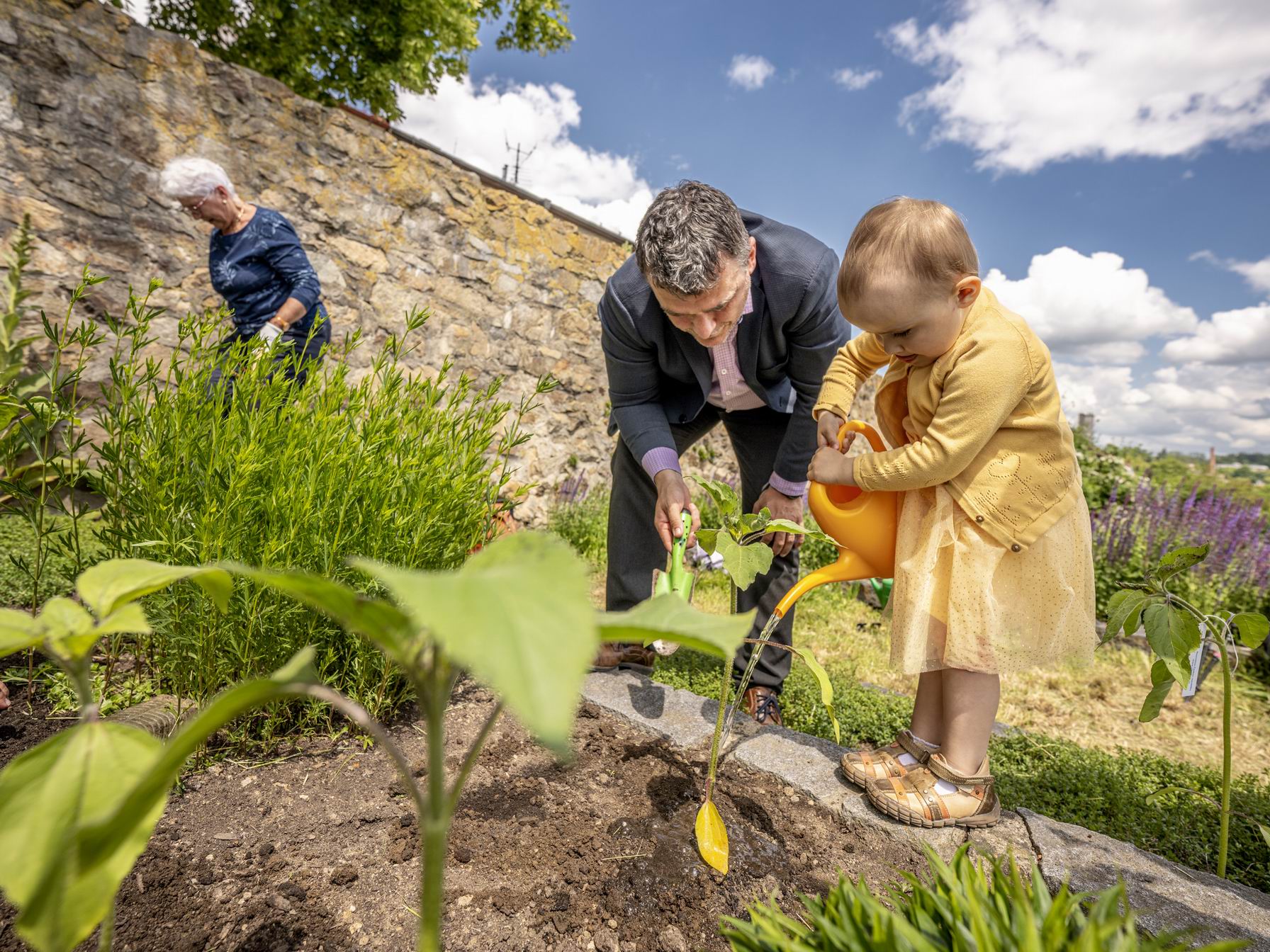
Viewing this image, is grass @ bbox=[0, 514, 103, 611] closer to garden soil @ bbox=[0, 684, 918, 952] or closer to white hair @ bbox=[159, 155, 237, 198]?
garden soil @ bbox=[0, 684, 918, 952]

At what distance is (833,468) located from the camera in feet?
5.46

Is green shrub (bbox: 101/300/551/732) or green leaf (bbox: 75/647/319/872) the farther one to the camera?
green shrub (bbox: 101/300/551/732)

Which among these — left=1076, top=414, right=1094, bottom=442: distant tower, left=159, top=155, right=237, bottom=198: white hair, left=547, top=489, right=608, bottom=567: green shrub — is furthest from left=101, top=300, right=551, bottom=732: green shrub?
left=1076, top=414, right=1094, bottom=442: distant tower

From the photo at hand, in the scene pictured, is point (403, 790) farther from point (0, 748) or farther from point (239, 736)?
point (0, 748)

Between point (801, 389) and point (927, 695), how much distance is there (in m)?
1.11

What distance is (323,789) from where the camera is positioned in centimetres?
138

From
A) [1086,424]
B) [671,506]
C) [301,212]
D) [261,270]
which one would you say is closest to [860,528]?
[671,506]

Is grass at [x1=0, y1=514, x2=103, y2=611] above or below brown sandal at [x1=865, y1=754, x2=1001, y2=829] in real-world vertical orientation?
above

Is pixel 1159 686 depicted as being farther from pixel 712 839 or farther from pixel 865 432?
pixel 712 839

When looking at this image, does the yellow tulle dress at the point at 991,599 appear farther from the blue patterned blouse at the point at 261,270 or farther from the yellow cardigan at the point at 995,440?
the blue patterned blouse at the point at 261,270

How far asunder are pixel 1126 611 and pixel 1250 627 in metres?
0.19

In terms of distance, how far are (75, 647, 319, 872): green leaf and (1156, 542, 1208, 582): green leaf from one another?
154 centimetres

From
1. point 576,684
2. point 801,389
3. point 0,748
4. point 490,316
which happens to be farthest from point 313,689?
point 490,316

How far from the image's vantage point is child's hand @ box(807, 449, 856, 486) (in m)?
1.63
